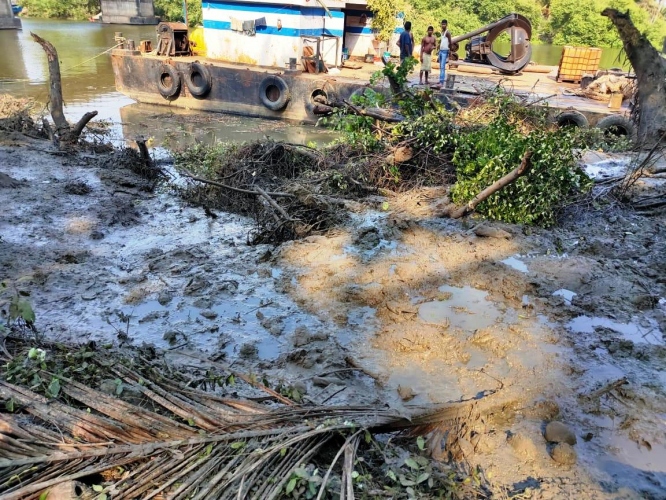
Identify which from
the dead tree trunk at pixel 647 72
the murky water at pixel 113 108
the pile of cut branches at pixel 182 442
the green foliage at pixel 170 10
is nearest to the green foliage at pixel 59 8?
the green foliage at pixel 170 10

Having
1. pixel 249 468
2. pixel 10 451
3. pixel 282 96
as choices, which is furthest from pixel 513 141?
pixel 282 96

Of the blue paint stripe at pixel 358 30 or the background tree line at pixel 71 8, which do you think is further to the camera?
the background tree line at pixel 71 8

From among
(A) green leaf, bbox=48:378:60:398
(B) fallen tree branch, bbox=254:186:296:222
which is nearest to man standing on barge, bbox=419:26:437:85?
(B) fallen tree branch, bbox=254:186:296:222

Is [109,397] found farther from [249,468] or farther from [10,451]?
[249,468]

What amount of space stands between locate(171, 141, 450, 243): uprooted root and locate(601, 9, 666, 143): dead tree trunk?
510 cm

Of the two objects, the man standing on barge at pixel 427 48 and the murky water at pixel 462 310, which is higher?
the man standing on barge at pixel 427 48

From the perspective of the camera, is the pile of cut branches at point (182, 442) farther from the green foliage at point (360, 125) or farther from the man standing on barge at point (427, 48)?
the man standing on barge at point (427, 48)

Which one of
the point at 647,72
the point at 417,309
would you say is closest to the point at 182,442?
the point at 417,309

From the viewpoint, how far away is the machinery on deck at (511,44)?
16.3 meters

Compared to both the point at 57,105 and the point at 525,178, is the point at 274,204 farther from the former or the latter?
the point at 57,105

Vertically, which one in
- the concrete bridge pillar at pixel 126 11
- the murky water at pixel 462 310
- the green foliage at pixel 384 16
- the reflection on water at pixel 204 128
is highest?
the concrete bridge pillar at pixel 126 11

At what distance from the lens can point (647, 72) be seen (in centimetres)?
987

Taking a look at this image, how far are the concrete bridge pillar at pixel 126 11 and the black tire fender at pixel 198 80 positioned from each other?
35665 millimetres

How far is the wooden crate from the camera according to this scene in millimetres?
15941
